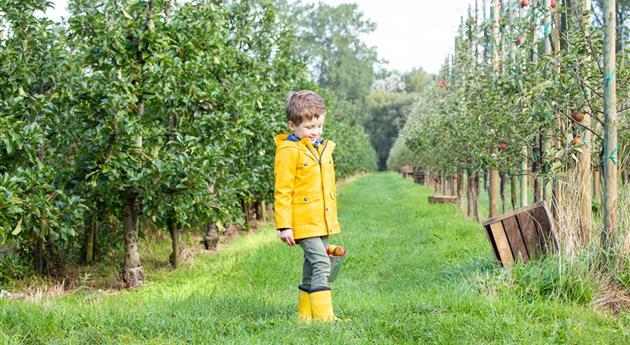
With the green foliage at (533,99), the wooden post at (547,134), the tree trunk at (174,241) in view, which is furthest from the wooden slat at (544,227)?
the tree trunk at (174,241)

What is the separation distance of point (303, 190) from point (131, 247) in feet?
13.1

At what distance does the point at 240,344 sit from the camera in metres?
4.08

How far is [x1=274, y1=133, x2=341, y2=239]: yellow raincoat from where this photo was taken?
487cm

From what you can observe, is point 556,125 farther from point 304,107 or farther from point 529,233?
point 304,107

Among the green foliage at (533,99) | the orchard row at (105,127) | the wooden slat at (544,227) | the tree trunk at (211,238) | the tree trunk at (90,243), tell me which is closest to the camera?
the green foliage at (533,99)

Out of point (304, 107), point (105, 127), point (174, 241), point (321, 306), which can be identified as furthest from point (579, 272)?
point (174, 241)

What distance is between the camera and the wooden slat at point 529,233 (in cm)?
662

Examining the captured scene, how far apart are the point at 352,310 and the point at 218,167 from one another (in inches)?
142

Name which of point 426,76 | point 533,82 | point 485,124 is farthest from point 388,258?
point 426,76

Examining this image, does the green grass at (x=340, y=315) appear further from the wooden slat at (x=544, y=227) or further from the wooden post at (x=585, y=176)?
the wooden post at (x=585, y=176)

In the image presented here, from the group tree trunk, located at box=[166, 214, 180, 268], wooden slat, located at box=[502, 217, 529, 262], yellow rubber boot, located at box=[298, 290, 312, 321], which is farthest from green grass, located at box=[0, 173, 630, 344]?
tree trunk, located at box=[166, 214, 180, 268]

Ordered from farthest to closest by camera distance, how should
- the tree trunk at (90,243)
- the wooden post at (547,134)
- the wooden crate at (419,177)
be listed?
1. the wooden crate at (419,177)
2. the tree trunk at (90,243)
3. the wooden post at (547,134)

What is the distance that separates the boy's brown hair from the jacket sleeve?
25 centimetres

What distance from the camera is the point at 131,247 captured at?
8.19 metres
